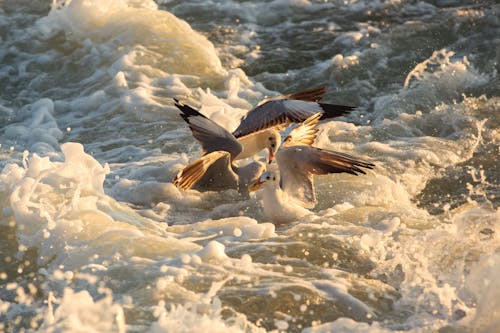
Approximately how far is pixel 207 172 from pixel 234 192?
A: 0.91 feet

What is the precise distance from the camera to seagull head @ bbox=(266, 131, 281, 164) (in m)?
7.83

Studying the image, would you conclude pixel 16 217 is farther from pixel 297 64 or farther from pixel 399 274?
pixel 297 64

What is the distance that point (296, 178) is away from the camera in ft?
22.1

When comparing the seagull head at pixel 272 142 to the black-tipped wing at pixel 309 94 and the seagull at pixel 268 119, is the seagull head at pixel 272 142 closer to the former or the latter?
the seagull at pixel 268 119

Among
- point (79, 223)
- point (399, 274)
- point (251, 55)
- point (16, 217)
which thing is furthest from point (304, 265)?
point (251, 55)

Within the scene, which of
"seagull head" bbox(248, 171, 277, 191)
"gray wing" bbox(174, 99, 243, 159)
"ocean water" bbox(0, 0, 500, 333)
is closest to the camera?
"ocean water" bbox(0, 0, 500, 333)

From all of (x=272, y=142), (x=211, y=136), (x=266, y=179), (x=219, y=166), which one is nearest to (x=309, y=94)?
(x=272, y=142)

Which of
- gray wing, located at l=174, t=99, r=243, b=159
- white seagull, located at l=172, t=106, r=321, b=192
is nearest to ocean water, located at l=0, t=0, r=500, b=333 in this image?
white seagull, located at l=172, t=106, r=321, b=192

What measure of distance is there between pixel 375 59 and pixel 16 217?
17.9ft

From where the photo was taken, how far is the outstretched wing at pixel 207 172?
7.02m

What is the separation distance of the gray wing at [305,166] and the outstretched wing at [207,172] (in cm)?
55

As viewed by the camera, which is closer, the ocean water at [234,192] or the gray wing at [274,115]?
the ocean water at [234,192]

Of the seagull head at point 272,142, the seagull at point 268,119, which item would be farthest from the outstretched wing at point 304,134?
the seagull head at point 272,142

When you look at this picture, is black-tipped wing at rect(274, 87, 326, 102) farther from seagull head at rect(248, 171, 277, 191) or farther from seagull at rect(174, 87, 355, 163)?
seagull head at rect(248, 171, 277, 191)
